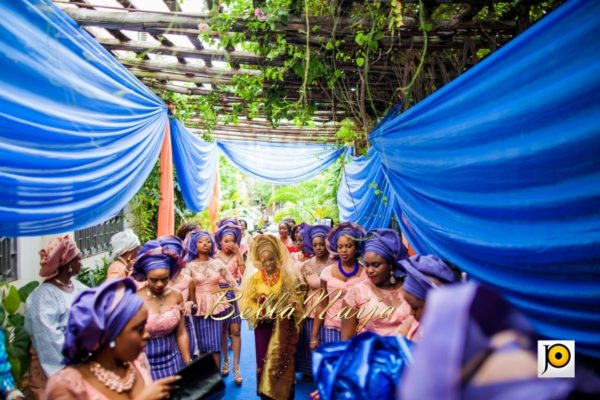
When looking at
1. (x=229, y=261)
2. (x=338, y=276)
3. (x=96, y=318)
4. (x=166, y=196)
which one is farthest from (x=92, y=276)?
(x=96, y=318)

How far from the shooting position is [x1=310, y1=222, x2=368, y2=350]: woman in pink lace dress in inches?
166

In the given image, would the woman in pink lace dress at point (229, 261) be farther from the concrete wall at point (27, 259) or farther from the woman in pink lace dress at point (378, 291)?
the woman in pink lace dress at point (378, 291)

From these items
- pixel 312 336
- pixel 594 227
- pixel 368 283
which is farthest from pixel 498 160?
pixel 312 336

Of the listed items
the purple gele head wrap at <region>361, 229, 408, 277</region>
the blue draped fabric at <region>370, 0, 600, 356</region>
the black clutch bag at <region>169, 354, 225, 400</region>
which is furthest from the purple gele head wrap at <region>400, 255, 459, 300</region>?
the black clutch bag at <region>169, 354, 225, 400</region>

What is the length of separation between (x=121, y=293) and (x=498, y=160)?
1.74 m

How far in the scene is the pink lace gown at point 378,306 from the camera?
3178 millimetres

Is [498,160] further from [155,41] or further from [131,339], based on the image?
[155,41]

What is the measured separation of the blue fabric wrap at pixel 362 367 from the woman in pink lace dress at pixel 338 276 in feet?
7.75

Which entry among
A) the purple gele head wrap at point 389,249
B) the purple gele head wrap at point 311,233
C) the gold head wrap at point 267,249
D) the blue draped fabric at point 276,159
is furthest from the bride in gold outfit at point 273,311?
the blue draped fabric at point 276,159

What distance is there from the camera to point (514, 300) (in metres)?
2.07

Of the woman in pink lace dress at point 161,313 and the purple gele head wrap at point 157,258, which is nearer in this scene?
the woman in pink lace dress at point 161,313

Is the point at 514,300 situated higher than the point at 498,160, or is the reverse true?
the point at 498,160

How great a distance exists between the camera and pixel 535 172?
1872mm

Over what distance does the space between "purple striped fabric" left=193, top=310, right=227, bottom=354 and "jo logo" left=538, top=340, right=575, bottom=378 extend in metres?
3.91
